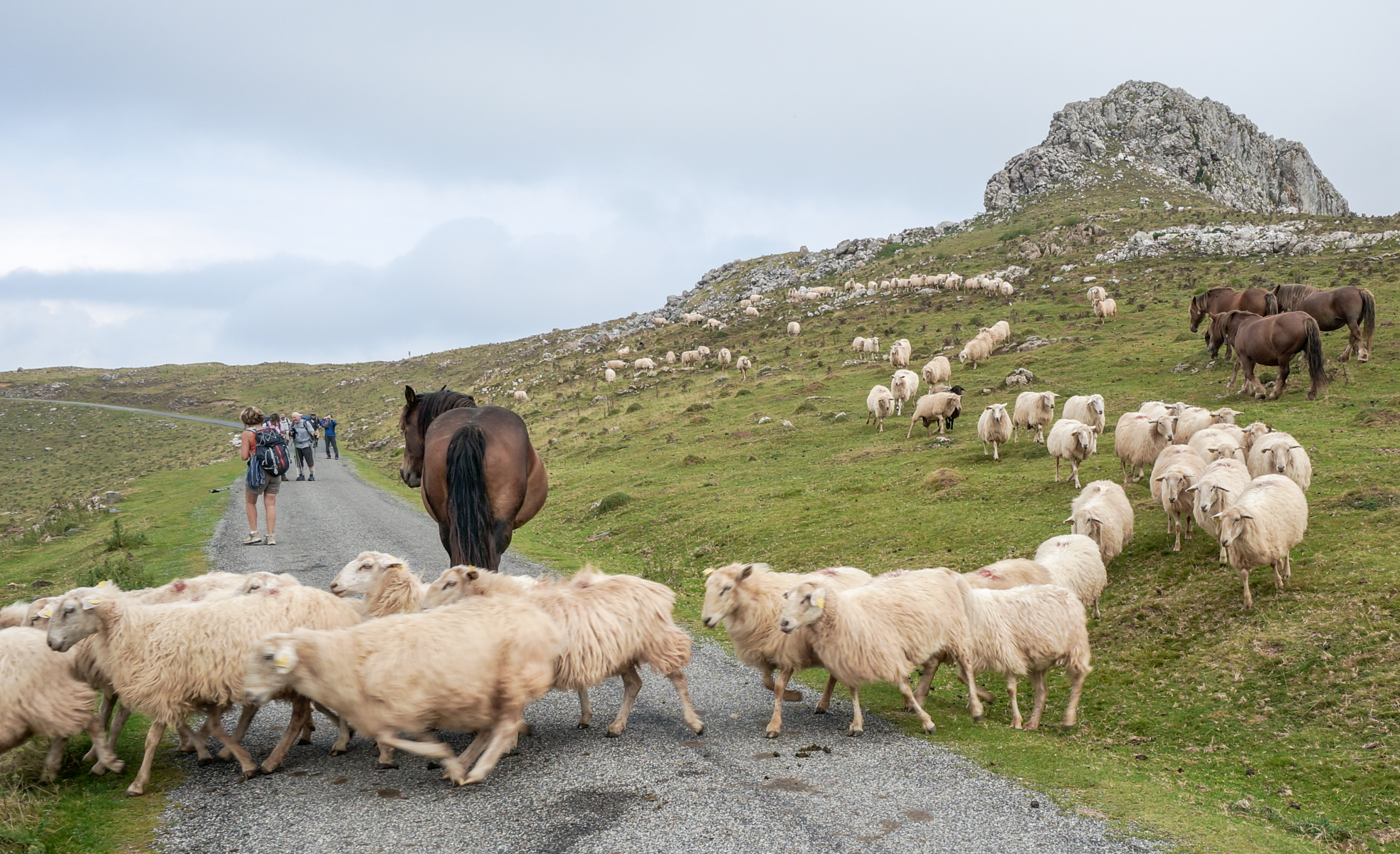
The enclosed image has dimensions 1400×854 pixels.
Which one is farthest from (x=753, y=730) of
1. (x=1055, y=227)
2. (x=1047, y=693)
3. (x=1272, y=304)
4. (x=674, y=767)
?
(x=1055, y=227)

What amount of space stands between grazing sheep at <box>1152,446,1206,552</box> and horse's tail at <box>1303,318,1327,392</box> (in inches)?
457

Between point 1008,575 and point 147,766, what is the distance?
9.26 meters

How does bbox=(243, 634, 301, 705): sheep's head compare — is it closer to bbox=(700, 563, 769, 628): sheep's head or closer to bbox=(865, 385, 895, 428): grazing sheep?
bbox=(700, 563, 769, 628): sheep's head

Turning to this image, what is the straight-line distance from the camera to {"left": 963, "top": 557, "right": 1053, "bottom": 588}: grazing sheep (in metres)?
9.42

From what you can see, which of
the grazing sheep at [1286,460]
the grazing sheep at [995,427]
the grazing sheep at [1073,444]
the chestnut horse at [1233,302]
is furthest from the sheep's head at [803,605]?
the chestnut horse at [1233,302]

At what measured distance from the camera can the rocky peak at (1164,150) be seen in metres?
91.7

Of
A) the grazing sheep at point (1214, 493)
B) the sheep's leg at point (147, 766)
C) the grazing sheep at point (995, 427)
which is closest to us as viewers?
the sheep's leg at point (147, 766)

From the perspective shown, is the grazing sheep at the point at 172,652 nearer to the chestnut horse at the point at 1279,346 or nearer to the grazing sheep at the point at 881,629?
the grazing sheep at the point at 881,629

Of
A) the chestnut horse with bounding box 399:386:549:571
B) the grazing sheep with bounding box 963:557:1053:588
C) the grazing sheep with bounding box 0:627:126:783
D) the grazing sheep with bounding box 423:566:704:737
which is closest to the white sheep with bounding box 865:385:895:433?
the grazing sheep with bounding box 963:557:1053:588

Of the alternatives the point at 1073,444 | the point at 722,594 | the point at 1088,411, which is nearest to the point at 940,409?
the point at 1088,411

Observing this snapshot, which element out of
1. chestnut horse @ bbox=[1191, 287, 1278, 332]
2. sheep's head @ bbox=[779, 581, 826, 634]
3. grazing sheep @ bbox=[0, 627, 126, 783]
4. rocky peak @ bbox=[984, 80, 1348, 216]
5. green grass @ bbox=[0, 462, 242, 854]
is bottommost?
green grass @ bbox=[0, 462, 242, 854]

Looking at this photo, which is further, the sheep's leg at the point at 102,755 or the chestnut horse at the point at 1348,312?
the chestnut horse at the point at 1348,312

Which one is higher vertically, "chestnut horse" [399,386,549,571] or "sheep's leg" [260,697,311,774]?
"chestnut horse" [399,386,549,571]

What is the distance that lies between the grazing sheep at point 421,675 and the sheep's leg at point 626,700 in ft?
4.40
